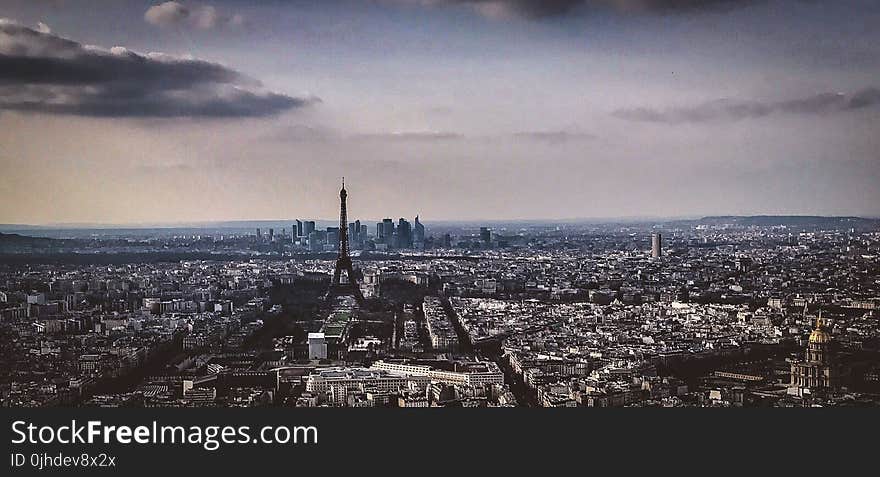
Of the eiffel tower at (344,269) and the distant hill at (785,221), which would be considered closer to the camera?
the distant hill at (785,221)

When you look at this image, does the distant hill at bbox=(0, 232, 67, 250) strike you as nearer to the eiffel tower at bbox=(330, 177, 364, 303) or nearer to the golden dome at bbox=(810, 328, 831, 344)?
the eiffel tower at bbox=(330, 177, 364, 303)

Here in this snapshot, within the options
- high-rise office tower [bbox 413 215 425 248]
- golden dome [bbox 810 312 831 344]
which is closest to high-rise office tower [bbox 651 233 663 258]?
golden dome [bbox 810 312 831 344]

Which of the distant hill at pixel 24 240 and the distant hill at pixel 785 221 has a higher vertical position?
the distant hill at pixel 785 221

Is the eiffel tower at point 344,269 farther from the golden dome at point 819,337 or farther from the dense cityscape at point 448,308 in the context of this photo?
the golden dome at point 819,337

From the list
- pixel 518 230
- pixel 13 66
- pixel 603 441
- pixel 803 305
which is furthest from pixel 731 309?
pixel 13 66

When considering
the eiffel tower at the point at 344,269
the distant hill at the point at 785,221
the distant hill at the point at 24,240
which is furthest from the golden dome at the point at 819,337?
the distant hill at the point at 24,240

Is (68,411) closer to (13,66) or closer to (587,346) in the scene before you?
(13,66)
